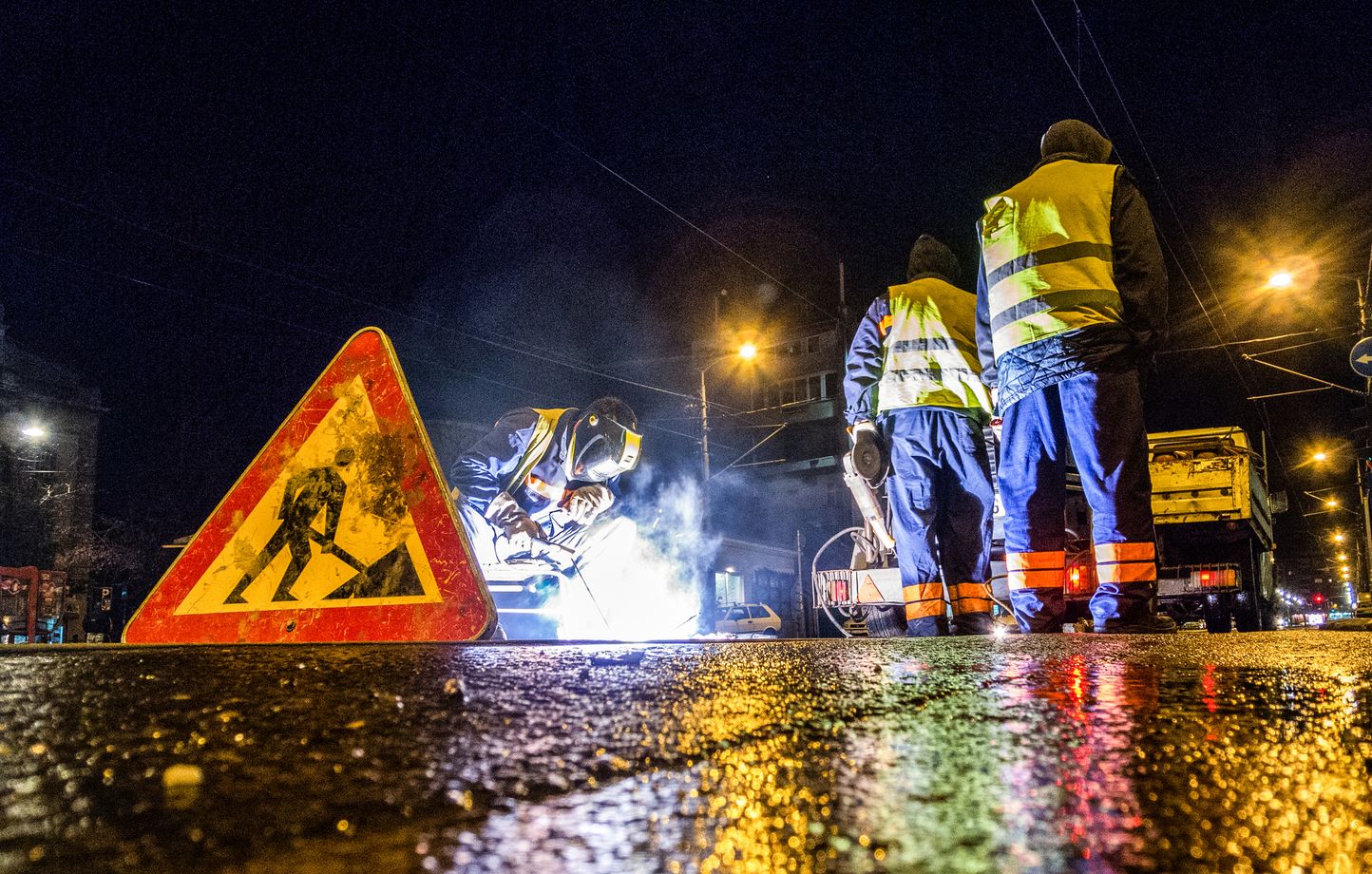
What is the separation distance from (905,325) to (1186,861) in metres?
4.80

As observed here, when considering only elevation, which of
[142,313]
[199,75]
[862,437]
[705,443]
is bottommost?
[862,437]

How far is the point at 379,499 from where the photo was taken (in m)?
3.06

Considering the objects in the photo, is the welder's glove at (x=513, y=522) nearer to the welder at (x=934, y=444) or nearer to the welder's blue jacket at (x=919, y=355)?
the welder's blue jacket at (x=919, y=355)

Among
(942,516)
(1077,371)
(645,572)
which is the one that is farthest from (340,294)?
(1077,371)

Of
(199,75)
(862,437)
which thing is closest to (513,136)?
(199,75)

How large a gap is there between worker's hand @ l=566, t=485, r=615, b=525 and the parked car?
51.4ft

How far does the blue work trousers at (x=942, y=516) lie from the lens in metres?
4.57

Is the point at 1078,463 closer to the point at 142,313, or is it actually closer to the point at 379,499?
the point at 379,499

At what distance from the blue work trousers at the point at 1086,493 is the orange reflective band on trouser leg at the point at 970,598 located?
0.41 m

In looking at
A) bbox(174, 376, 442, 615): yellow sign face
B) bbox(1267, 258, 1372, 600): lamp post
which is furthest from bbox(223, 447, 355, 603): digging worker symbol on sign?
bbox(1267, 258, 1372, 600): lamp post

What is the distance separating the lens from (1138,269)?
149 inches

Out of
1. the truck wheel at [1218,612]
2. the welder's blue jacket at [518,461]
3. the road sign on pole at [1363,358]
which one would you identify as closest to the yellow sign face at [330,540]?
the welder's blue jacket at [518,461]

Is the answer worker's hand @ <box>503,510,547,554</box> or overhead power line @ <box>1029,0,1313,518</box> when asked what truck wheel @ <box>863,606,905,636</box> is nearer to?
worker's hand @ <box>503,510,547,554</box>

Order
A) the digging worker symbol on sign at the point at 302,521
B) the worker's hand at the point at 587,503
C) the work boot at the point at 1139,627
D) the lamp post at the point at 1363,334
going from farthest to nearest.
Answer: the lamp post at the point at 1363,334 → the worker's hand at the point at 587,503 → the work boot at the point at 1139,627 → the digging worker symbol on sign at the point at 302,521
